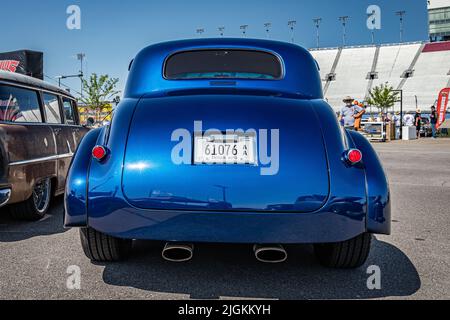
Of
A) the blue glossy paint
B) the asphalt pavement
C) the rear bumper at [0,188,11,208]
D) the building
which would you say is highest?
the building

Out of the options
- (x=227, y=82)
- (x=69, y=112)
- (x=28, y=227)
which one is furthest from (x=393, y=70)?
(x=227, y=82)

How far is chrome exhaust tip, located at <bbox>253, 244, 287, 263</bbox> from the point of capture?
261 centimetres

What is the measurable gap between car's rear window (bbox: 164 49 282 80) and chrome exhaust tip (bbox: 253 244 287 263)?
4.60 ft

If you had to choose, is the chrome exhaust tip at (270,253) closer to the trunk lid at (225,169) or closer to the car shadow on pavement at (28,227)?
the trunk lid at (225,169)

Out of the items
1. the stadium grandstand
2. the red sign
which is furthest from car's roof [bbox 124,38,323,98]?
the stadium grandstand

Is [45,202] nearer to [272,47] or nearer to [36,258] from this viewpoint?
[36,258]

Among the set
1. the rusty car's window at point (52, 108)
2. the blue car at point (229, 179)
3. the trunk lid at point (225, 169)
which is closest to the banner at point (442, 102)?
the rusty car's window at point (52, 108)

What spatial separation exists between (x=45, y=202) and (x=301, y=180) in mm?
3526

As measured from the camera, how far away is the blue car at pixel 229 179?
2.50 metres

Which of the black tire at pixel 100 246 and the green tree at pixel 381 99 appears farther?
the green tree at pixel 381 99

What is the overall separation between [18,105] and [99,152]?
2.50 m

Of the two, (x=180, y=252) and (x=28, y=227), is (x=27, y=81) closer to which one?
(x=28, y=227)

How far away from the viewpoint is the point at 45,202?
5047mm

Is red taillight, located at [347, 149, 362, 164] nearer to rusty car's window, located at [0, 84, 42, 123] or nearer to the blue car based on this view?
the blue car
